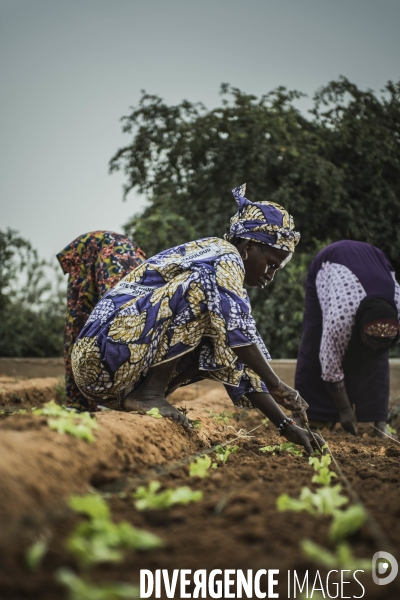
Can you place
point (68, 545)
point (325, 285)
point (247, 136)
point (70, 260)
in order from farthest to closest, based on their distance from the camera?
point (247, 136), point (325, 285), point (70, 260), point (68, 545)

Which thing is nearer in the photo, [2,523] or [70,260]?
[2,523]

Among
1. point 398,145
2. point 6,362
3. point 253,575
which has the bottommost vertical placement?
point 6,362

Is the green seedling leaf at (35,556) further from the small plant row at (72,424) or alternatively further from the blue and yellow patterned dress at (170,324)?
the blue and yellow patterned dress at (170,324)

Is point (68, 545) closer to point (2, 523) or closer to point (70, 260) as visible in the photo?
point (2, 523)

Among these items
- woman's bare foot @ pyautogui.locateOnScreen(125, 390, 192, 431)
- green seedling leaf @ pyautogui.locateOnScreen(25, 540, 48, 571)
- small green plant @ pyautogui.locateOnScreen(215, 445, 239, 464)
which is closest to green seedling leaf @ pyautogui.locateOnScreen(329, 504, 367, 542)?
green seedling leaf @ pyautogui.locateOnScreen(25, 540, 48, 571)

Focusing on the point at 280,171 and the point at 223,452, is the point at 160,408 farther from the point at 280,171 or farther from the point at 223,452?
the point at 280,171

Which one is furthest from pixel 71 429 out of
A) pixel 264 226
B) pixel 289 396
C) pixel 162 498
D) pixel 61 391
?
pixel 61 391

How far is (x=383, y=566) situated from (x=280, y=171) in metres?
Result: 10.6

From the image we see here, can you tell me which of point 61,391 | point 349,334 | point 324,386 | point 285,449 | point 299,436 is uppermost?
point 349,334

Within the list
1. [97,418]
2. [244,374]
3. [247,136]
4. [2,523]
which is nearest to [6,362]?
[247,136]

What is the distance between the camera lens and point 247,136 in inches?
467

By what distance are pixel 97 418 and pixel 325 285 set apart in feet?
10.5

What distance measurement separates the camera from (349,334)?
5.20m

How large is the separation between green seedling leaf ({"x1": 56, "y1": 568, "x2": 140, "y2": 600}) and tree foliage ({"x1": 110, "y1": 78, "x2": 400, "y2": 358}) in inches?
393
